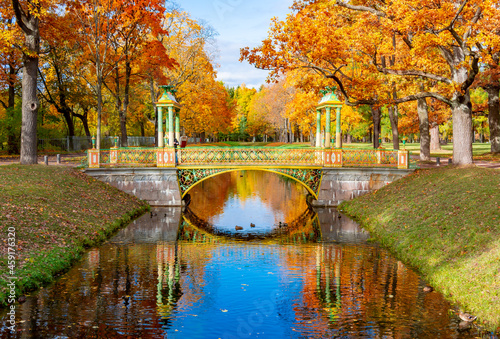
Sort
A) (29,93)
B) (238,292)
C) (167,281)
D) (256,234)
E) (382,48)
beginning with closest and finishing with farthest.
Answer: (238,292), (167,281), (256,234), (382,48), (29,93)

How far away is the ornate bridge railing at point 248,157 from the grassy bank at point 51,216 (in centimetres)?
194

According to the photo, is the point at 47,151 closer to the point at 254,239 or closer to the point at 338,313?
the point at 254,239

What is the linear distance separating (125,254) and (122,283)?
3.24 m

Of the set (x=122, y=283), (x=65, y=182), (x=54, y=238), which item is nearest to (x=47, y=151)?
(x=65, y=182)

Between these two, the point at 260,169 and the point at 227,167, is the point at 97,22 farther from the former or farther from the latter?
the point at 260,169

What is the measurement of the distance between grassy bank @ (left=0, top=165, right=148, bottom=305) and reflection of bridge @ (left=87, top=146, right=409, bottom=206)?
1087mm

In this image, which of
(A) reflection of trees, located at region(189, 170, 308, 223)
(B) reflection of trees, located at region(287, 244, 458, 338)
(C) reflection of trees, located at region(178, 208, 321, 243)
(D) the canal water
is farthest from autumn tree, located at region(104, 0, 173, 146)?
(B) reflection of trees, located at region(287, 244, 458, 338)

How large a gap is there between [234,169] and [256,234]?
6.30 m

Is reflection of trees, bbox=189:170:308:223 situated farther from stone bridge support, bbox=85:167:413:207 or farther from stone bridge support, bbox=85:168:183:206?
stone bridge support, bbox=85:168:183:206

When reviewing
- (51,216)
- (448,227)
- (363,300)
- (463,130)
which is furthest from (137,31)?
(363,300)

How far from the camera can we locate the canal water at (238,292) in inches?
328

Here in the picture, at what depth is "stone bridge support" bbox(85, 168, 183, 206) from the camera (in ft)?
79.0

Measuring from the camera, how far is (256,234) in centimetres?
1838

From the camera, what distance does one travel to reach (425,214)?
16.0 metres
